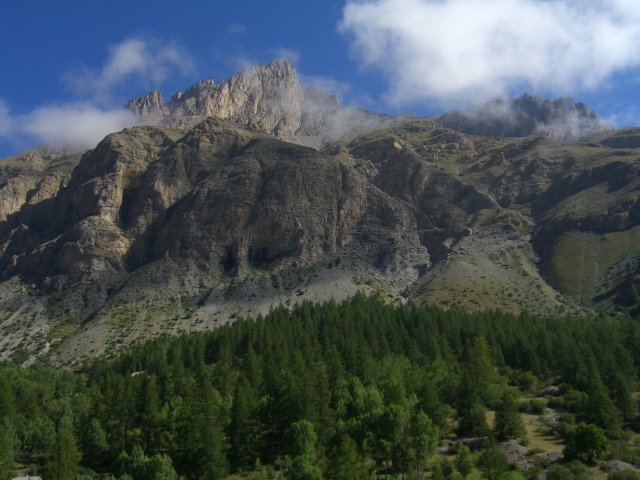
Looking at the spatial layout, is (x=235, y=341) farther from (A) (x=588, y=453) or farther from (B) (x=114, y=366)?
(A) (x=588, y=453)

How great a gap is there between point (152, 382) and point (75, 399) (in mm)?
27721

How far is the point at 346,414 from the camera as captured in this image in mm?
76938

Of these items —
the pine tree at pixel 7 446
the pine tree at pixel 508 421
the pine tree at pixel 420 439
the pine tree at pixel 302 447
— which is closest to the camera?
the pine tree at pixel 302 447

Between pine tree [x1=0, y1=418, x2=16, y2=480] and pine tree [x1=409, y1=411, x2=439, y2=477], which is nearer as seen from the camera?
pine tree [x1=409, y1=411, x2=439, y2=477]

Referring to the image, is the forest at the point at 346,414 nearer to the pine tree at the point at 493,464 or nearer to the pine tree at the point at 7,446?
the pine tree at the point at 493,464

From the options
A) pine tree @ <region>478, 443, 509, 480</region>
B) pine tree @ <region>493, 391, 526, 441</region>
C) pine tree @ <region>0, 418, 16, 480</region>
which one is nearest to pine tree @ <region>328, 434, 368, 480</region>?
pine tree @ <region>478, 443, 509, 480</region>

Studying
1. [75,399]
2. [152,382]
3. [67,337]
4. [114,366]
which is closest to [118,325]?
[67,337]

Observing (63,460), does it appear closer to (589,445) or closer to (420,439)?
(420,439)

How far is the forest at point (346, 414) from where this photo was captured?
63094mm

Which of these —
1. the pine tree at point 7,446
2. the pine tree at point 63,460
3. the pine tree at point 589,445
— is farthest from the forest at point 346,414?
the pine tree at point 7,446

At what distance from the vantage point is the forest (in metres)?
63.1

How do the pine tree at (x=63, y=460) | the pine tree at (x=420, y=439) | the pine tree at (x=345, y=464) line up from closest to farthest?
the pine tree at (x=345, y=464), the pine tree at (x=420, y=439), the pine tree at (x=63, y=460)

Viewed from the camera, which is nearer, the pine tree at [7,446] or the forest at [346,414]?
the forest at [346,414]

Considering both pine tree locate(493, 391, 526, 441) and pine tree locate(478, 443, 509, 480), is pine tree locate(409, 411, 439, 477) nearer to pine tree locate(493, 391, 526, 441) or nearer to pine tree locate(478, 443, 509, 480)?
pine tree locate(478, 443, 509, 480)
